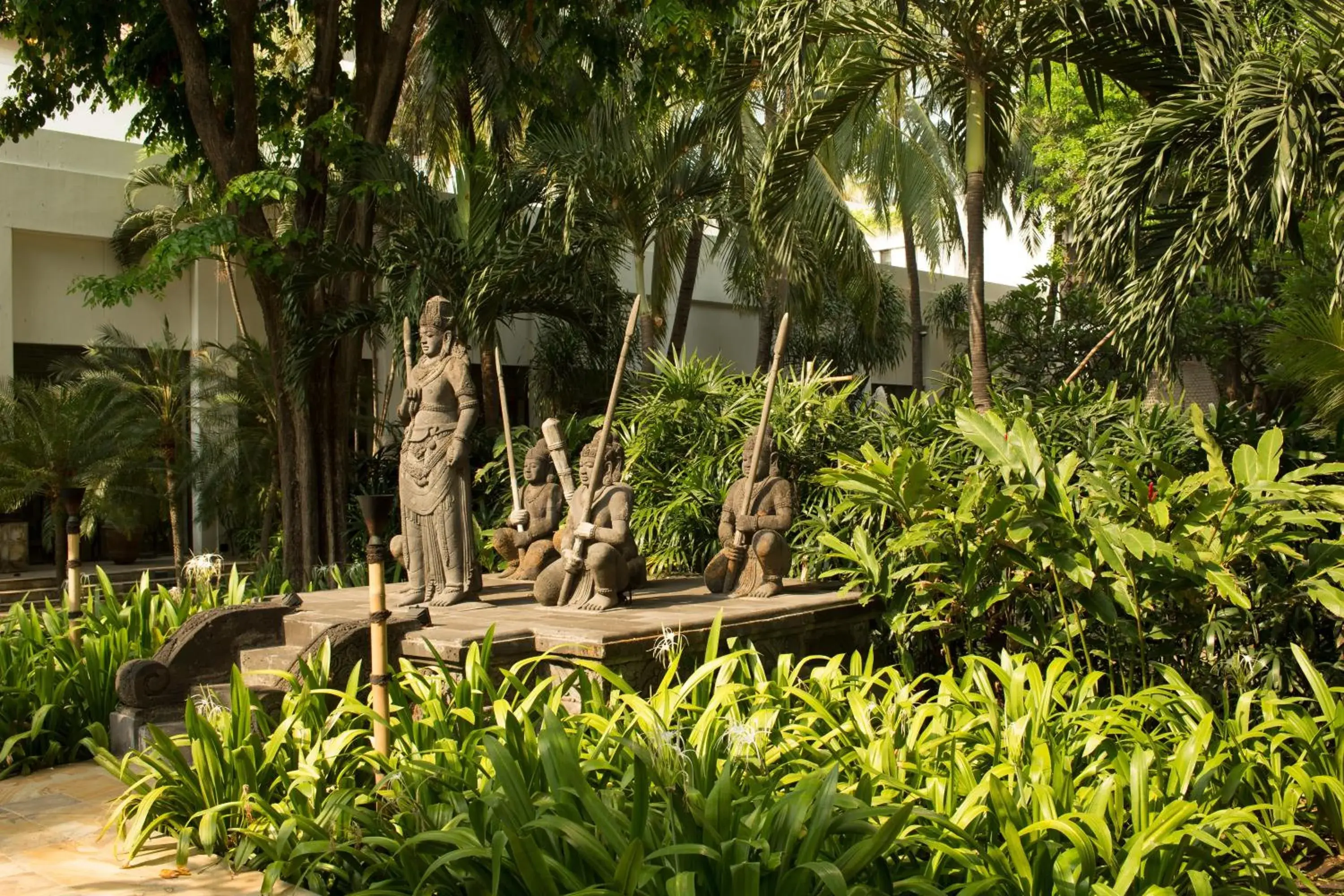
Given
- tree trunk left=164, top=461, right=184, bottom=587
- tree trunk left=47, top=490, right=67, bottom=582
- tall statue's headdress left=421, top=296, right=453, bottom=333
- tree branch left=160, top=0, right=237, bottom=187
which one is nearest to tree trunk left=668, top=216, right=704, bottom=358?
tree trunk left=164, top=461, right=184, bottom=587

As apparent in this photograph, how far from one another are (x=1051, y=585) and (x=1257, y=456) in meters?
1.27

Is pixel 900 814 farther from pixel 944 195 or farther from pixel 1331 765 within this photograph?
pixel 944 195

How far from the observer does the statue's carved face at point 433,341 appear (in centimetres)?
742

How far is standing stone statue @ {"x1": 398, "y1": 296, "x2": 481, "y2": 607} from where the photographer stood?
23.8ft

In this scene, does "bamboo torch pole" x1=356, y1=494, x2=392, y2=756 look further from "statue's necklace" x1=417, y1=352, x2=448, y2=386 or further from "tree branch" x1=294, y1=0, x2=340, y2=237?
"tree branch" x1=294, y1=0, x2=340, y2=237

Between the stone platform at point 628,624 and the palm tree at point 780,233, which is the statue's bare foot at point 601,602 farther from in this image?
the palm tree at point 780,233

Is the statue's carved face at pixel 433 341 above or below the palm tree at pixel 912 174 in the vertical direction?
below

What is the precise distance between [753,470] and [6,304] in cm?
1180

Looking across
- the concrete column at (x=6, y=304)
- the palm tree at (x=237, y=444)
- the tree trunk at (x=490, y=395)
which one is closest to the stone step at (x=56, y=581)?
the palm tree at (x=237, y=444)

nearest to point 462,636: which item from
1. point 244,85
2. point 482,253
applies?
point 482,253

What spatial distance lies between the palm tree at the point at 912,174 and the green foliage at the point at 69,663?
1039 cm

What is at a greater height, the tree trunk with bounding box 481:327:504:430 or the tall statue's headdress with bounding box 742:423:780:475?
the tree trunk with bounding box 481:327:504:430

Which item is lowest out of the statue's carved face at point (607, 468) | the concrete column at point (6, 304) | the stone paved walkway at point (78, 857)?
the stone paved walkway at point (78, 857)

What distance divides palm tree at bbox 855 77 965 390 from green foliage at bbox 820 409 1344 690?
373 inches
